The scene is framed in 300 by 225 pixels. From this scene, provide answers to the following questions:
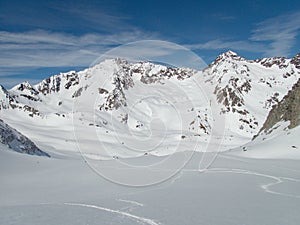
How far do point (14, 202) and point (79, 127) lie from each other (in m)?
82.1

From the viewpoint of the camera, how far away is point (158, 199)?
930 centimetres

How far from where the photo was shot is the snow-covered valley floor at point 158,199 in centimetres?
712

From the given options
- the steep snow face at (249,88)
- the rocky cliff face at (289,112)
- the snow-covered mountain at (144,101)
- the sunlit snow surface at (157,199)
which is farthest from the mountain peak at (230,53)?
the sunlit snow surface at (157,199)

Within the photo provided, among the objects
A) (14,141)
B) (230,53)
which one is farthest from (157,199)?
(230,53)

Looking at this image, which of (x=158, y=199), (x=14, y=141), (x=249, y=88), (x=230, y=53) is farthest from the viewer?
(x=230, y=53)

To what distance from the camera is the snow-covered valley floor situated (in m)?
7.12

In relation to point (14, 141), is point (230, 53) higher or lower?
higher

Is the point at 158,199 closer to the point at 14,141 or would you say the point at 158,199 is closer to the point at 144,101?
the point at 14,141

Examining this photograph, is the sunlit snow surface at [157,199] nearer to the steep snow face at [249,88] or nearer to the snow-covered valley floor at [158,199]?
the snow-covered valley floor at [158,199]

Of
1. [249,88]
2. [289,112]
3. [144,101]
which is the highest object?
[249,88]

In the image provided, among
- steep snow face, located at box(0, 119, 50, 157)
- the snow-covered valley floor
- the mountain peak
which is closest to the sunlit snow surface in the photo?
the snow-covered valley floor

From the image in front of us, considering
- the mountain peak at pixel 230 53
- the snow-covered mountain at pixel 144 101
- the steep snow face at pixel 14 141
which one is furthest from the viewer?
the mountain peak at pixel 230 53

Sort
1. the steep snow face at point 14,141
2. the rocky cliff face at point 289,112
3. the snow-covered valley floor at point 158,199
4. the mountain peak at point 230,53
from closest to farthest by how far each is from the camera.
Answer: the snow-covered valley floor at point 158,199 < the steep snow face at point 14,141 < the rocky cliff face at point 289,112 < the mountain peak at point 230,53

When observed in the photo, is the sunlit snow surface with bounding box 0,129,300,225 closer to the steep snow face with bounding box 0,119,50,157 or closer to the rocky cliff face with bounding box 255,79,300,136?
the steep snow face with bounding box 0,119,50,157
